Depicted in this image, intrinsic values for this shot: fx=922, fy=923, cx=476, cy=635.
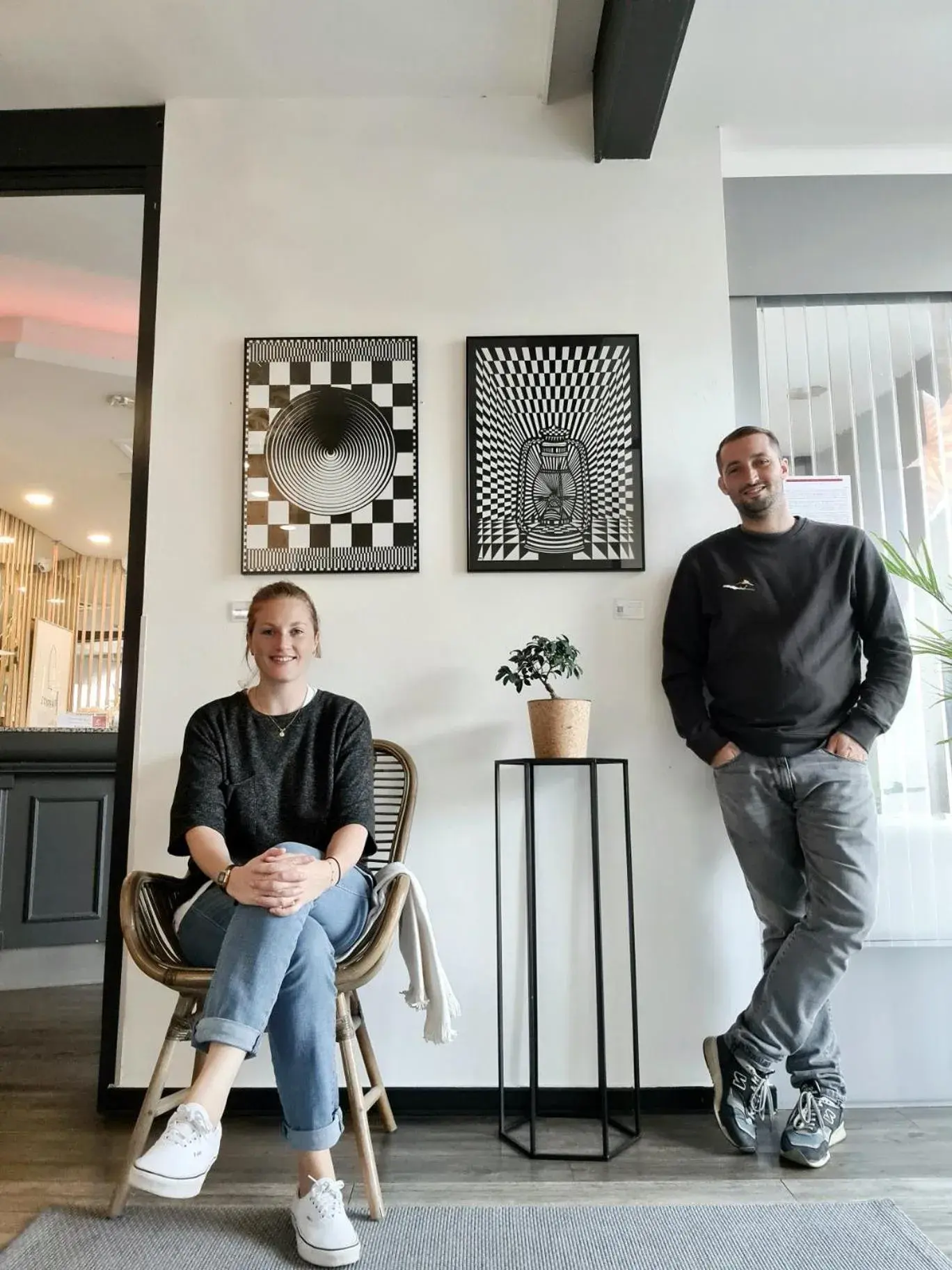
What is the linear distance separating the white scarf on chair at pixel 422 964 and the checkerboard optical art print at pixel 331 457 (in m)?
0.91

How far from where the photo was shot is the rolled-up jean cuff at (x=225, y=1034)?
1.59 m

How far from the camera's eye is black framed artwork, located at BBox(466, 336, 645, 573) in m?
2.54

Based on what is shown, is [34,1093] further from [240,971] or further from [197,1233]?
[240,971]

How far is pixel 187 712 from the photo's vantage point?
2486 millimetres

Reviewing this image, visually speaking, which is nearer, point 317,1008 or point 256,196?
point 317,1008

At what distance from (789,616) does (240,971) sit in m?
1.49

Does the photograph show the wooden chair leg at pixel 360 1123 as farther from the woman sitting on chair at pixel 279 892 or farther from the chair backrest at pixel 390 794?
the chair backrest at pixel 390 794

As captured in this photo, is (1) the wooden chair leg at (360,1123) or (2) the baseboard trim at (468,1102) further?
(2) the baseboard trim at (468,1102)

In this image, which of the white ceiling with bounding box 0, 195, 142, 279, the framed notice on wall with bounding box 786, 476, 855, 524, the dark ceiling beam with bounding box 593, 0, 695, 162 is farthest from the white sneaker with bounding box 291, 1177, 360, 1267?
the white ceiling with bounding box 0, 195, 142, 279

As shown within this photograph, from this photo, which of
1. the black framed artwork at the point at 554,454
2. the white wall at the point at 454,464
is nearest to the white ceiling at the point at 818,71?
the white wall at the point at 454,464

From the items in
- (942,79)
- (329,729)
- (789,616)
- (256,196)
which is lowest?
(329,729)

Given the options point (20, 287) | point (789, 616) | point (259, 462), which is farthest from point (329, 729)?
point (20, 287)

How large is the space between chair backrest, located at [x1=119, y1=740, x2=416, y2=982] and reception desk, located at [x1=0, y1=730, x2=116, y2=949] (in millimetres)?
2163

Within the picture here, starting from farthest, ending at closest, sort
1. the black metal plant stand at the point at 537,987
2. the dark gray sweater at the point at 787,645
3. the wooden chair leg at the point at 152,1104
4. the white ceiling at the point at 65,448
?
the white ceiling at the point at 65,448 < the dark gray sweater at the point at 787,645 < the black metal plant stand at the point at 537,987 < the wooden chair leg at the point at 152,1104
